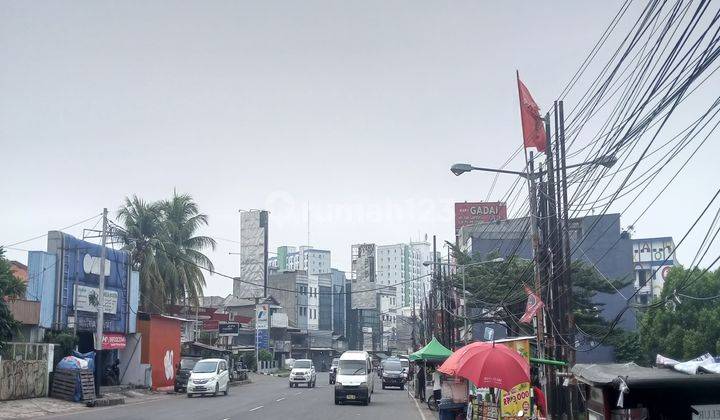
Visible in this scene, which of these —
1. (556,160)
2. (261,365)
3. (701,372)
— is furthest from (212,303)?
(701,372)

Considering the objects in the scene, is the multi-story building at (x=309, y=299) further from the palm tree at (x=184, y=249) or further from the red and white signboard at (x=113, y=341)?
the red and white signboard at (x=113, y=341)

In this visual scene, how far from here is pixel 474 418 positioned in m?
17.3

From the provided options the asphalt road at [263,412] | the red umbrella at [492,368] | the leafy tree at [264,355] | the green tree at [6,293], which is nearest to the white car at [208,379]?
the asphalt road at [263,412]

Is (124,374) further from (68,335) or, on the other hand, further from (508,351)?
(508,351)

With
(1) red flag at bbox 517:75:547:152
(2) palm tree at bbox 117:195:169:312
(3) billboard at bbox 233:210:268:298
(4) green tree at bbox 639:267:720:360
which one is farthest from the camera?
(3) billboard at bbox 233:210:268:298

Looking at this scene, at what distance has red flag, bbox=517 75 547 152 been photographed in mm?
19156

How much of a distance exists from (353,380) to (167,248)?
80.2 feet

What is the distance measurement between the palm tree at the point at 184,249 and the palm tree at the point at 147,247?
29.8 inches

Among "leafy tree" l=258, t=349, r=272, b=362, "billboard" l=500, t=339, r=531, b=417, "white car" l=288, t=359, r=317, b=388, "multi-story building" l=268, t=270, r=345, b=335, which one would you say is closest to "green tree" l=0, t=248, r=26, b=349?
"billboard" l=500, t=339, r=531, b=417

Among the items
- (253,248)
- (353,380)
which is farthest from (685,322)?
(253,248)

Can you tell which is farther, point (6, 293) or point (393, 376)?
point (393, 376)

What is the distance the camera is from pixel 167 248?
2125 inches

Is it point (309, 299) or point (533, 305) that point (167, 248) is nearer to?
point (533, 305)

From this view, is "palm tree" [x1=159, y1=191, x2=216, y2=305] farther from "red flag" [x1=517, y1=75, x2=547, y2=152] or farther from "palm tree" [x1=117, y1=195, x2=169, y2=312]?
"red flag" [x1=517, y1=75, x2=547, y2=152]
